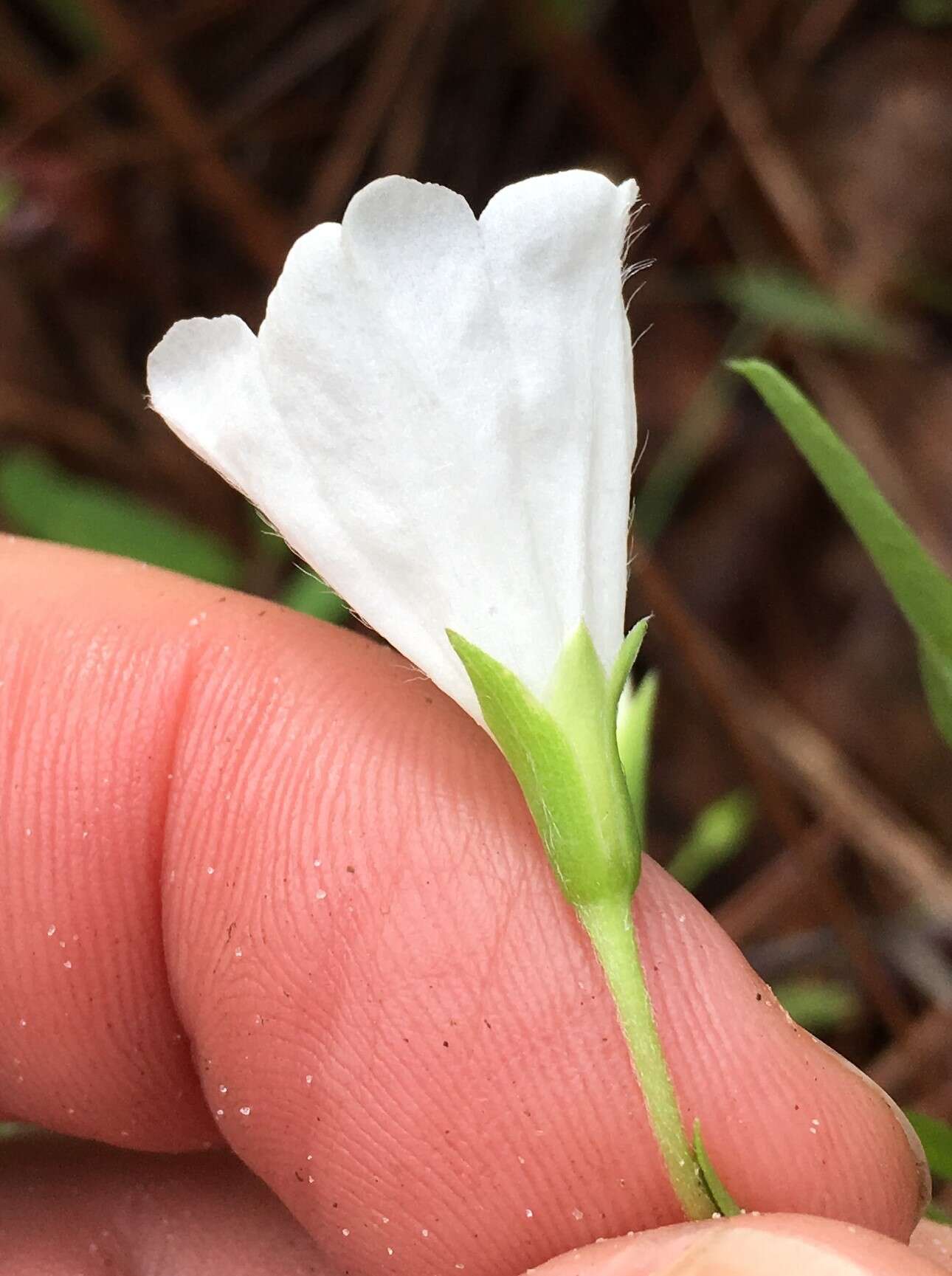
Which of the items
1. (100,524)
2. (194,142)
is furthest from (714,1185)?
(194,142)

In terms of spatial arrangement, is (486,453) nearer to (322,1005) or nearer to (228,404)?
(228,404)

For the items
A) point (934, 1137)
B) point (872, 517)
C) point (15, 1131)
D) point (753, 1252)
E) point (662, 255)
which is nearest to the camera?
point (753, 1252)

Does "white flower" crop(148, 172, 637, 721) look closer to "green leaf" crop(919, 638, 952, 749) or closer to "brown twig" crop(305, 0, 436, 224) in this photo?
"green leaf" crop(919, 638, 952, 749)

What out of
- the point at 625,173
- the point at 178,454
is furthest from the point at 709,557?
the point at 178,454

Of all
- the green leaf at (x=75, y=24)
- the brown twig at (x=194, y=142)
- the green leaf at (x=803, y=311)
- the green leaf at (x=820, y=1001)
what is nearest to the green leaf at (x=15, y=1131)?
the green leaf at (x=820, y=1001)

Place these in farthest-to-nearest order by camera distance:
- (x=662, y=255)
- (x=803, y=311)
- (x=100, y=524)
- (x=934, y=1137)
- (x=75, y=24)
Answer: (x=662, y=255), (x=75, y=24), (x=803, y=311), (x=100, y=524), (x=934, y=1137)

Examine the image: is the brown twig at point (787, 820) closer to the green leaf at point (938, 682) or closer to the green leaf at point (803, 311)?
the green leaf at point (803, 311)

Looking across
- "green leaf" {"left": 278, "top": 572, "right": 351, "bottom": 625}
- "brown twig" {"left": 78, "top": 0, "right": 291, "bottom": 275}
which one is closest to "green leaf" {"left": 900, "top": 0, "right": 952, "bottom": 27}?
"brown twig" {"left": 78, "top": 0, "right": 291, "bottom": 275}
